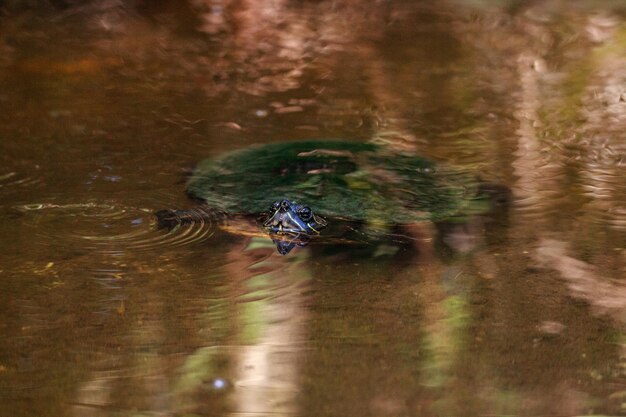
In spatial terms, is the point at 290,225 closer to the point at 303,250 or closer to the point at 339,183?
the point at 303,250

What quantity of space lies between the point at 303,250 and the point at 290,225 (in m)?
0.10

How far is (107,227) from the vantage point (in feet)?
10.8

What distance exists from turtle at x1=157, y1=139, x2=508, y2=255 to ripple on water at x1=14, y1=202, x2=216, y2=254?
0.07 m

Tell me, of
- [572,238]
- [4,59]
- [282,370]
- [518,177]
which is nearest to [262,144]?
[518,177]

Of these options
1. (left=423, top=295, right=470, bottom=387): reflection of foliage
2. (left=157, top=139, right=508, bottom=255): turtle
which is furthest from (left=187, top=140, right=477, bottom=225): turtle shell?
(left=423, top=295, right=470, bottom=387): reflection of foliage

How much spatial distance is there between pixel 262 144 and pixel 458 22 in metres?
3.21

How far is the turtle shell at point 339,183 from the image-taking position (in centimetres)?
335

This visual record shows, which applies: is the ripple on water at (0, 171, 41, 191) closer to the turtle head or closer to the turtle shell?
the turtle shell

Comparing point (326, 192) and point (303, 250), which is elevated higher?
point (326, 192)

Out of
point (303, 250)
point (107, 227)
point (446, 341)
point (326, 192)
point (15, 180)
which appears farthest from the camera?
point (15, 180)

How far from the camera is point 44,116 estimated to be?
465cm

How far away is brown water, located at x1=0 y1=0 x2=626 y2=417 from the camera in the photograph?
229 cm

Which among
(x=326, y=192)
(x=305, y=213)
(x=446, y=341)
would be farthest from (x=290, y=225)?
(x=446, y=341)

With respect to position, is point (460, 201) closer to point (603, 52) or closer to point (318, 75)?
point (318, 75)
